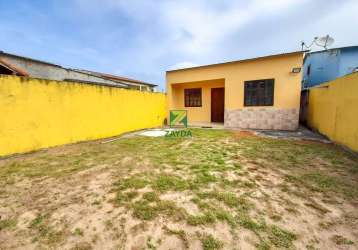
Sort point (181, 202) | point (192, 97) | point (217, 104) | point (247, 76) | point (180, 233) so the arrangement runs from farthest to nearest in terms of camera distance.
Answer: point (192, 97) < point (217, 104) < point (247, 76) < point (181, 202) < point (180, 233)

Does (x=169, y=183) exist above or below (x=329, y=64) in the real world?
below

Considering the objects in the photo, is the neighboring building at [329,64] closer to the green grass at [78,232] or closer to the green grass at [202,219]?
the green grass at [202,219]

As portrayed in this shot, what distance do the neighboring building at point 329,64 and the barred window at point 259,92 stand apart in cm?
584

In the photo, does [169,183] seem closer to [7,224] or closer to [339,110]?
[7,224]

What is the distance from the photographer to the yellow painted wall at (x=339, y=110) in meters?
4.54

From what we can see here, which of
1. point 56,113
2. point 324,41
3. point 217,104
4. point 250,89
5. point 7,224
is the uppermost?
point 324,41

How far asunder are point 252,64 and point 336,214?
327 inches

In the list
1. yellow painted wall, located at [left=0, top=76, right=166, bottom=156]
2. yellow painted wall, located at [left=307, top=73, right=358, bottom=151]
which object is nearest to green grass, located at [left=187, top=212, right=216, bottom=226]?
yellow painted wall, located at [left=307, top=73, right=358, bottom=151]

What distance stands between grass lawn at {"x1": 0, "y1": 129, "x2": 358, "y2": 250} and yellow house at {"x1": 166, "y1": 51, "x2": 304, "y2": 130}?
4557 millimetres

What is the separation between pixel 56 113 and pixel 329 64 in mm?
16126

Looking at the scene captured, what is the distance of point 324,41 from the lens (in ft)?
35.7

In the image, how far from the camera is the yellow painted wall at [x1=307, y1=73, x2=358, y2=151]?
4535 millimetres

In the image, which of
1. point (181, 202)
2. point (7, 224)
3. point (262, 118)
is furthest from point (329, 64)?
point (7, 224)

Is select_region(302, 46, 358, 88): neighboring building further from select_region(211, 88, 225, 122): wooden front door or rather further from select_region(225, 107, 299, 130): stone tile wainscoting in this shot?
select_region(211, 88, 225, 122): wooden front door
